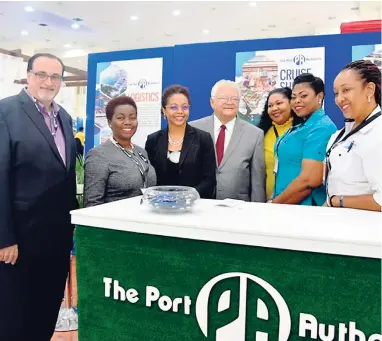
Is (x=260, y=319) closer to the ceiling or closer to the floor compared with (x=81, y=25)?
closer to the floor

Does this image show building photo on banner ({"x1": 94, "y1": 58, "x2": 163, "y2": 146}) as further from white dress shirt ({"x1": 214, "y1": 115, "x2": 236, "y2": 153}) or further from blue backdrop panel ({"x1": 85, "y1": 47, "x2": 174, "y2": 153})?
white dress shirt ({"x1": 214, "y1": 115, "x2": 236, "y2": 153})

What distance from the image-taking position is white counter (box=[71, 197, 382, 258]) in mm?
1229

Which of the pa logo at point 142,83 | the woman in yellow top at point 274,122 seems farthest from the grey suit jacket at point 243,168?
the pa logo at point 142,83

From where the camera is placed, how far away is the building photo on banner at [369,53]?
3059 mm

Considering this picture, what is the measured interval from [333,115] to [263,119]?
20.8 inches

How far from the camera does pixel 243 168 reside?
2.79 meters

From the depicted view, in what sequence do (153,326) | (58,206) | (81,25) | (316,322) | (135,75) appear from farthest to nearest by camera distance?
1. (81,25)
2. (135,75)
3. (58,206)
4. (153,326)
5. (316,322)

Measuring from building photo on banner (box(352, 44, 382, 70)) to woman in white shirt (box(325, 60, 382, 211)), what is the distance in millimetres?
1112

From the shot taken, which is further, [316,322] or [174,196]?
[174,196]

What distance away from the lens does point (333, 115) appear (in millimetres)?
3201

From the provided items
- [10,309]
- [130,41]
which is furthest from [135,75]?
[130,41]

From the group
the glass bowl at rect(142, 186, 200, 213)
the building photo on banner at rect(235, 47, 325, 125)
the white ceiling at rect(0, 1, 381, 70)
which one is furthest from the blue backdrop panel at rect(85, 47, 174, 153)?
the white ceiling at rect(0, 1, 381, 70)

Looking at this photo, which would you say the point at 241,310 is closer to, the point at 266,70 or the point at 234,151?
the point at 234,151

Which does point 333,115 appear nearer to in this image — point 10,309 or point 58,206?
point 58,206
